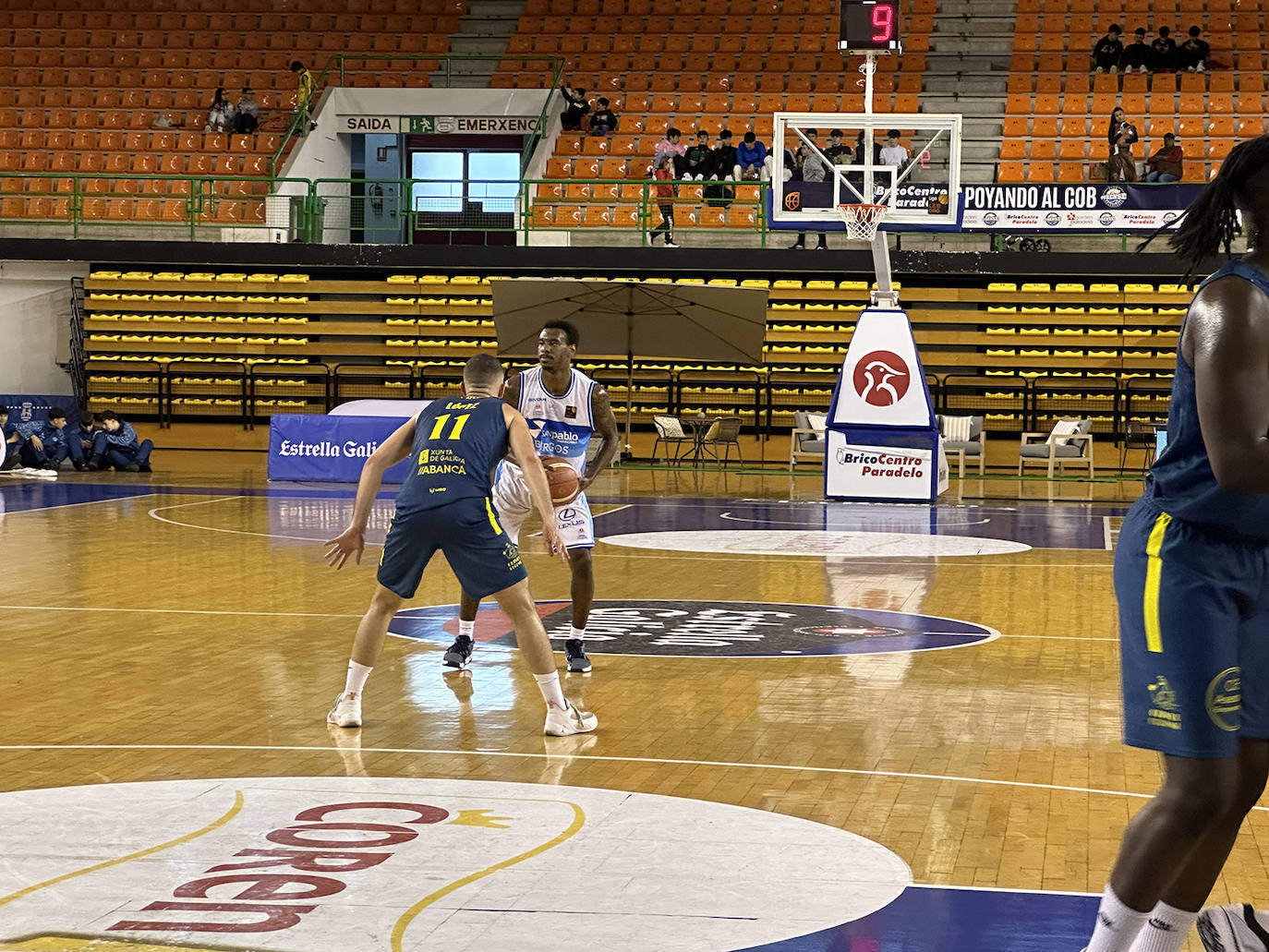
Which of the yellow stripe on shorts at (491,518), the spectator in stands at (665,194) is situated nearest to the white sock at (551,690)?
the yellow stripe on shorts at (491,518)

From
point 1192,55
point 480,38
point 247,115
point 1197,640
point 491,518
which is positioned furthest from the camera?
point 480,38

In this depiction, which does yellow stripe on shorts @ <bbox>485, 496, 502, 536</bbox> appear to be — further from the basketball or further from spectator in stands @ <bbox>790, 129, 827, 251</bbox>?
spectator in stands @ <bbox>790, 129, 827, 251</bbox>

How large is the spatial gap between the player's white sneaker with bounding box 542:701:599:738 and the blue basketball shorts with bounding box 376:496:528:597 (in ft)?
1.75

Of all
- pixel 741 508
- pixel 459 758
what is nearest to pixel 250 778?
pixel 459 758

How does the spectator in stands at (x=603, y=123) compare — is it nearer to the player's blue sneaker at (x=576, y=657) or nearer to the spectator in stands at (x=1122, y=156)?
the spectator in stands at (x=1122, y=156)

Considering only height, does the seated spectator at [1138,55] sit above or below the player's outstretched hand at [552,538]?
above

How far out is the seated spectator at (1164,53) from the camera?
27.9m

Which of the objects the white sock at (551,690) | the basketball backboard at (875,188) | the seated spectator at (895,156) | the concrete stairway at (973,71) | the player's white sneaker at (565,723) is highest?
the concrete stairway at (973,71)

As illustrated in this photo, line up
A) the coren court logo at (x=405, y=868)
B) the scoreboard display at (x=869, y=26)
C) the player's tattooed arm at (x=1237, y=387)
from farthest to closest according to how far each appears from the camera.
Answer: the scoreboard display at (x=869, y=26), the coren court logo at (x=405, y=868), the player's tattooed arm at (x=1237, y=387)

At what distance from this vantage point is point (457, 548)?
20.6 ft

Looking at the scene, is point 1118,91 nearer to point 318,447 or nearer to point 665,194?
point 665,194

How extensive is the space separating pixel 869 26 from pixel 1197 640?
51.3ft

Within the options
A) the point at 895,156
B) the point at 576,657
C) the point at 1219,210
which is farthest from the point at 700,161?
the point at 1219,210

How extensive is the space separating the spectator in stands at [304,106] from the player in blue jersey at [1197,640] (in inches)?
1061
